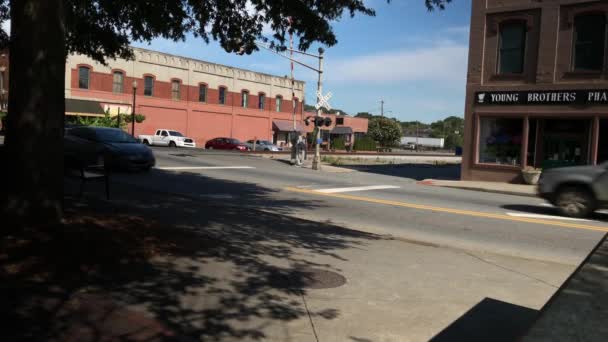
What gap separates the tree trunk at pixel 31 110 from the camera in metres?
6.08

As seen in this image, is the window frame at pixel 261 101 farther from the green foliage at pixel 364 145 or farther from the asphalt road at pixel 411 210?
the asphalt road at pixel 411 210

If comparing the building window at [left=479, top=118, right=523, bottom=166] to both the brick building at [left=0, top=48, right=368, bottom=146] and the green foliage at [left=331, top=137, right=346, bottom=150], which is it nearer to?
the brick building at [left=0, top=48, right=368, bottom=146]

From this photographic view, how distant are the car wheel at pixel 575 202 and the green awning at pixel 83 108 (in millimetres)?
39910

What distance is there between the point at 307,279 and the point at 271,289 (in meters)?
0.60

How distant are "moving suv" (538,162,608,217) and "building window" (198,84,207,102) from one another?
152ft

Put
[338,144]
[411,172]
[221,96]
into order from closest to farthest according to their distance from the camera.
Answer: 1. [411,172]
2. [221,96]
3. [338,144]

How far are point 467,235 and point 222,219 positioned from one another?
4.50m

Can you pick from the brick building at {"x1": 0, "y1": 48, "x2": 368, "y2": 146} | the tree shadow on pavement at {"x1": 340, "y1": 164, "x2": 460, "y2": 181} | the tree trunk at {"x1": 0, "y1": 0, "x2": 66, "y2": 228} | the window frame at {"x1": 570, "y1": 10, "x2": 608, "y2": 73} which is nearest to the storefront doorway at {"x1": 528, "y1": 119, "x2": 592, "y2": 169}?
the window frame at {"x1": 570, "y1": 10, "x2": 608, "y2": 73}

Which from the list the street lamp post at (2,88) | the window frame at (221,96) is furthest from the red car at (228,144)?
the street lamp post at (2,88)

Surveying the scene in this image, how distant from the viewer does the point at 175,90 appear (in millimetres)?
52719

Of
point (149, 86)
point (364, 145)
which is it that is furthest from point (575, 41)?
point (364, 145)

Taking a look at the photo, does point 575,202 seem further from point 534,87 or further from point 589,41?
point 589,41

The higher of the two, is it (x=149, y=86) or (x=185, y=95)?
(x=149, y=86)

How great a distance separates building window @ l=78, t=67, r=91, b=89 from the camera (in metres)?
45.4
